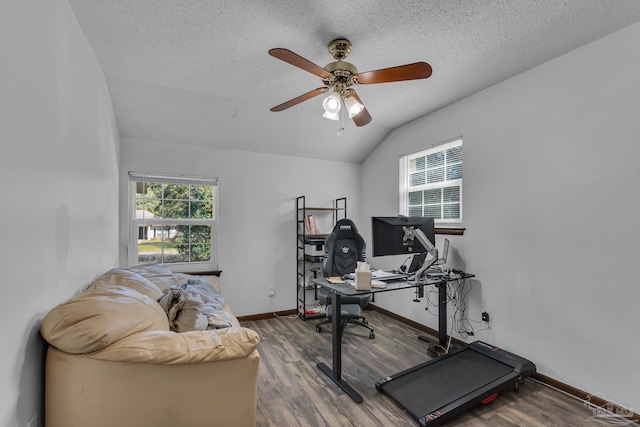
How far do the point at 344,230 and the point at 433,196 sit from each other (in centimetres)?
122

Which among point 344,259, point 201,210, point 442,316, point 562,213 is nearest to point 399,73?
Result: point 562,213

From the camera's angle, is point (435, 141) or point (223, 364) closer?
point (223, 364)

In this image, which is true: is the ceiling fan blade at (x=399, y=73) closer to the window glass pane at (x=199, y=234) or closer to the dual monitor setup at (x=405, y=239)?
the dual monitor setup at (x=405, y=239)

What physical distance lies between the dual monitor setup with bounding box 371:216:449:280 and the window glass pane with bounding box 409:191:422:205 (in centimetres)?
85

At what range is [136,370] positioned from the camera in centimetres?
125

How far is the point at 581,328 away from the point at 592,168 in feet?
3.98

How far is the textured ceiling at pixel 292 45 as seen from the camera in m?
1.77

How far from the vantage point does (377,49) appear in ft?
7.15

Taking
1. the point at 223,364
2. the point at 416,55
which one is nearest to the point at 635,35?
the point at 416,55

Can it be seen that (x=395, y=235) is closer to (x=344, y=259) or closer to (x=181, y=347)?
(x=344, y=259)

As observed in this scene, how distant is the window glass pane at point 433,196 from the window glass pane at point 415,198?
0.31 ft

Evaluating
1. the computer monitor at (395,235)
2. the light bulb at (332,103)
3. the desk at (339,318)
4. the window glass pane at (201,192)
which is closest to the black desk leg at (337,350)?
the desk at (339,318)

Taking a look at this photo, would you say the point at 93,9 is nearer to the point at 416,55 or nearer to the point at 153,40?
the point at 153,40

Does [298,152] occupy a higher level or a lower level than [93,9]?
lower
